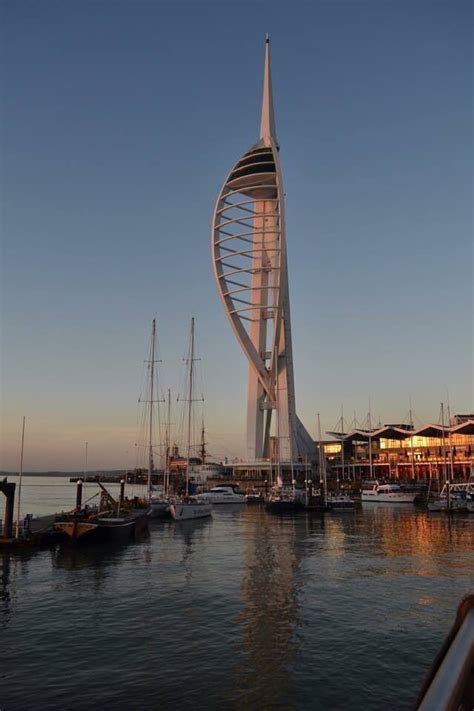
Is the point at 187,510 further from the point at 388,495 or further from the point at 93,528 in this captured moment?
the point at 388,495

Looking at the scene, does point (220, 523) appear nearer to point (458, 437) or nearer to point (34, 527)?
point (34, 527)

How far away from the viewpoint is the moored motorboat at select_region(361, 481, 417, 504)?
79.4m

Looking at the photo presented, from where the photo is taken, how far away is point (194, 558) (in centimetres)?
3023

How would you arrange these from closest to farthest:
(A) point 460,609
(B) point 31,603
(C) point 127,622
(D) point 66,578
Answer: (A) point 460,609 < (C) point 127,622 < (B) point 31,603 < (D) point 66,578

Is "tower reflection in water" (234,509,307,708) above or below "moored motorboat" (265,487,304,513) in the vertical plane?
below

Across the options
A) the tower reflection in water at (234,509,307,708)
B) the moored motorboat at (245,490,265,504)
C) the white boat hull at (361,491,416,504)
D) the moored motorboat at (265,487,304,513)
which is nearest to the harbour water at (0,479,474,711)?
the tower reflection in water at (234,509,307,708)

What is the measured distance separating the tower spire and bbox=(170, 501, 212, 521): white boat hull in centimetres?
7573

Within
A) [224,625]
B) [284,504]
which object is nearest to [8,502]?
[224,625]

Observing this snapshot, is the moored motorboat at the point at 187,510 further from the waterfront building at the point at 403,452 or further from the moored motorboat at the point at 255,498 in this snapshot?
the waterfront building at the point at 403,452

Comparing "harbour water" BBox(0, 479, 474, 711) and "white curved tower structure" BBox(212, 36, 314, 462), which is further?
"white curved tower structure" BBox(212, 36, 314, 462)

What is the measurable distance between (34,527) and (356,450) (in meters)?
95.9

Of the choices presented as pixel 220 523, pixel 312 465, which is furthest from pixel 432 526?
pixel 312 465

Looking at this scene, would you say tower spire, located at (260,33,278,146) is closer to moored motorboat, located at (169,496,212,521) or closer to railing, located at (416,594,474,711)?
moored motorboat, located at (169,496,212,521)

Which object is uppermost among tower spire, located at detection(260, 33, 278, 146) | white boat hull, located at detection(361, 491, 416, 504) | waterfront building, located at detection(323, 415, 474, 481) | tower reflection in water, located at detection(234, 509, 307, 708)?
tower spire, located at detection(260, 33, 278, 146)
